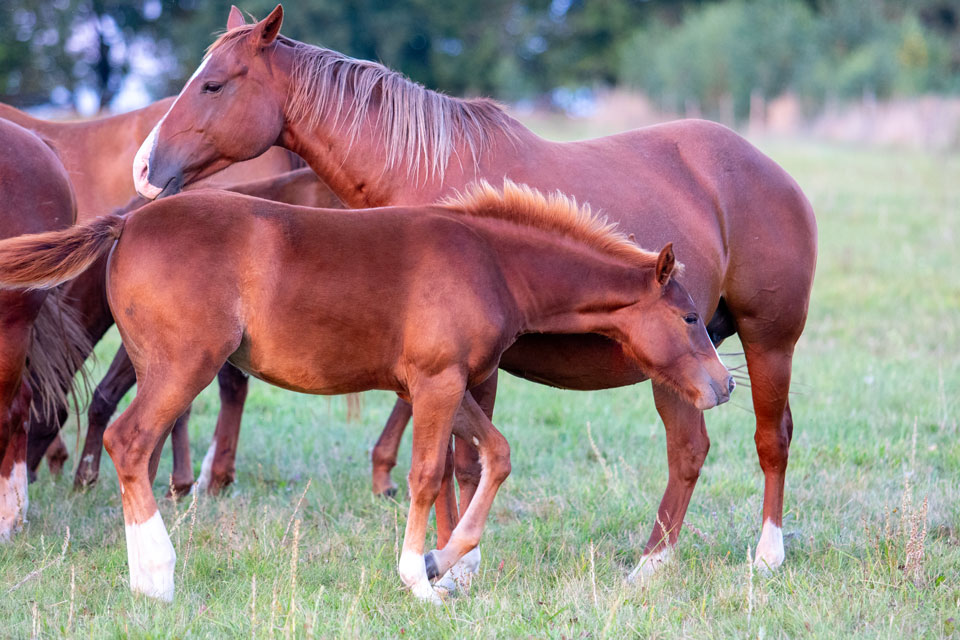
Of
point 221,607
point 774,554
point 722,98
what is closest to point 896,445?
point 774,554

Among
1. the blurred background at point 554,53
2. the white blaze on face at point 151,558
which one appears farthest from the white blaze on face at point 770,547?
the blurred background at point 554,53

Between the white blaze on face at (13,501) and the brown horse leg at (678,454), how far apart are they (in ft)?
9.20

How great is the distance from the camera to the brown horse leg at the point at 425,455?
3604mm

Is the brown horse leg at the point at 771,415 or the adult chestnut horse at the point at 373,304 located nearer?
the adult chestnut horse at the point at 373,304

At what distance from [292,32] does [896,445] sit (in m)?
28.2

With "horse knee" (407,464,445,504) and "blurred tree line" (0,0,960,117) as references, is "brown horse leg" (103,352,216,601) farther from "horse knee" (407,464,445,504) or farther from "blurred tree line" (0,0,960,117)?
"blurred tree line" (0,0,960,117)

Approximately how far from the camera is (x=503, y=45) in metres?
35.4

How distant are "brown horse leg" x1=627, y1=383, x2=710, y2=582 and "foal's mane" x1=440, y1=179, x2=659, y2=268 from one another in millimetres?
804

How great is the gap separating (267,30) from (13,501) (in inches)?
96.8

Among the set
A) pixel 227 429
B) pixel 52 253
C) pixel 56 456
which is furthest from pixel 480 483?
pixel 56 456

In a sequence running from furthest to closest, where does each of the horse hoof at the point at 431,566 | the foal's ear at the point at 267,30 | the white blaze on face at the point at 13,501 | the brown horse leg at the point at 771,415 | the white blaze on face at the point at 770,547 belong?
the brown horse leg at the point at 771,415
the white blaze on face at the point at 13,501
the white blaze on face at the point at 770,547
the foal's ear at the point at 267,30
the horse hoof at the point at 431,566

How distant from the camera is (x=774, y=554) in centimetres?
438

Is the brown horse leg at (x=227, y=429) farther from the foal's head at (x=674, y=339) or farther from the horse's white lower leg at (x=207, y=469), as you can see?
the foal's head at (x=674, y=339)

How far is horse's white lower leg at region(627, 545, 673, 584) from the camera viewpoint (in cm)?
410
